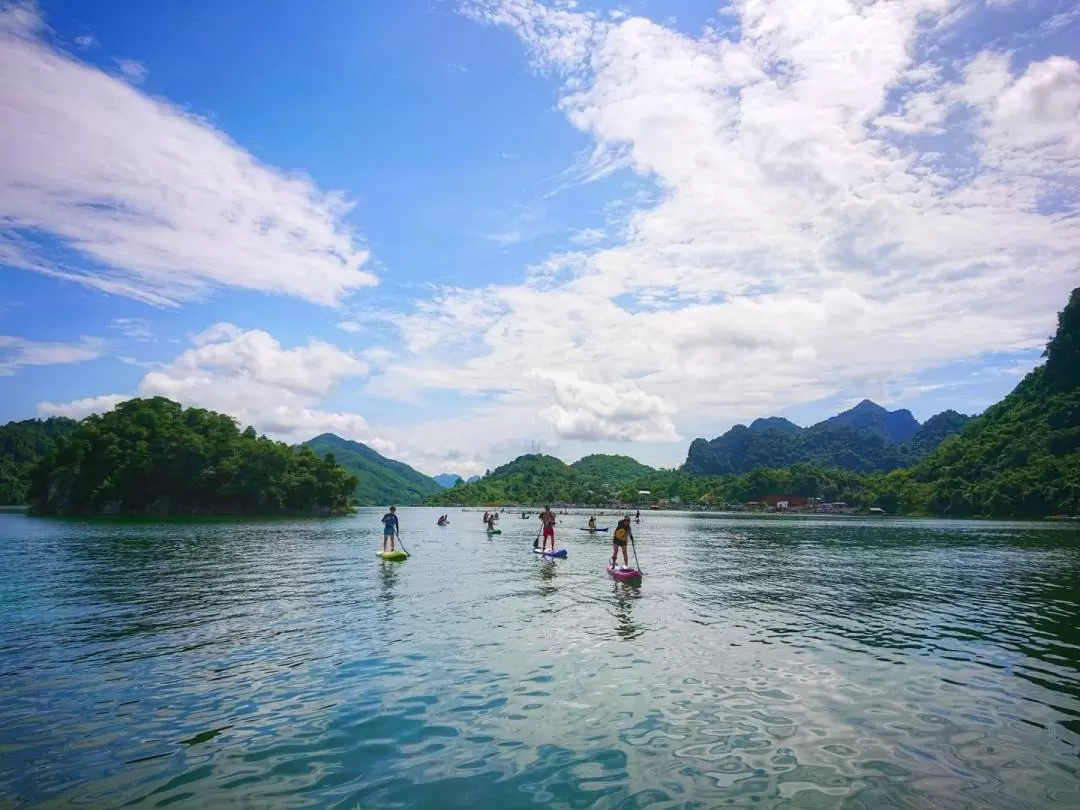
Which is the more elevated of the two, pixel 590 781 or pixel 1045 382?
pixel 1045 382

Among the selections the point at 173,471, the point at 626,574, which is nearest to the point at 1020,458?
the point at 626,574

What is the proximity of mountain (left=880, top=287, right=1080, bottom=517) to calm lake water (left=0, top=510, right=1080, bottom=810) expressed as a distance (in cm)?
12344

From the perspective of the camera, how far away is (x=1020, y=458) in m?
142

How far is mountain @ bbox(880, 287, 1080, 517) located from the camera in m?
125

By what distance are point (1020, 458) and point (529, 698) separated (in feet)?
553

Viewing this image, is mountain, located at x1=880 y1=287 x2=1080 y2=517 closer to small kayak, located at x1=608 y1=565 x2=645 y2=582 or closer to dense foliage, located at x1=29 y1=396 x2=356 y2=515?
small kayak, located at x1=608 y1=565 x2=645 y2=582

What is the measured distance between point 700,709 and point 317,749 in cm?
669

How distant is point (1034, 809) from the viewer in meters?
8.12

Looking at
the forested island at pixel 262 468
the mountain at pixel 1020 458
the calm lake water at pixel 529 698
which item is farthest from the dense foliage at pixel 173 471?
the mountain at pixel 1020 458

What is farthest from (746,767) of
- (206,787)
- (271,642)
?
(271,642)

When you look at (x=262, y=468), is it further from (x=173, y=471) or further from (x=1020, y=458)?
(x=1020, y=458)

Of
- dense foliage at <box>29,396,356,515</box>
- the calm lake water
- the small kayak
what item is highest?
dense foliage at <box>29,396,356,515</box>

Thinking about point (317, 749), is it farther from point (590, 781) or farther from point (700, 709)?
point (700, 709)

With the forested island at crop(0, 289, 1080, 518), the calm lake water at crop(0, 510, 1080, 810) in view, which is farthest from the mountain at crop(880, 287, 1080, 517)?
the calm lake water at crop(0, 510, 1080, 810)
